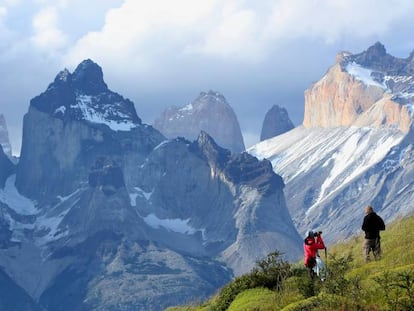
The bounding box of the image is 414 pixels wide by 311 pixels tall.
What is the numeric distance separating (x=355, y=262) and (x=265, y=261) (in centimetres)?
453

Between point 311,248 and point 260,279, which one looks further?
point 311,248

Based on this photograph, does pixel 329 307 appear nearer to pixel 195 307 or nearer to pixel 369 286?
pixel 369 286

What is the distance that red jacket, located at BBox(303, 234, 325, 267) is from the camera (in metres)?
35.1

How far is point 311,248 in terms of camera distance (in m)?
35.6

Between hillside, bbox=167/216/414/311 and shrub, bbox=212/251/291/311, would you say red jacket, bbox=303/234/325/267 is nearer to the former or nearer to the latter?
hillside, bbox=167/216/414/311

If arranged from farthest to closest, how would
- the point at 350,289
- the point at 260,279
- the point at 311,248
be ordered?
1. the point at 311,248
2. the point at 260,279
3. the point at 350,289

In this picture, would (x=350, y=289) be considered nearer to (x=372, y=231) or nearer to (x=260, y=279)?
(x=260, y=279)

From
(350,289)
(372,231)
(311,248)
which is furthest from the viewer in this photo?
(372,231)

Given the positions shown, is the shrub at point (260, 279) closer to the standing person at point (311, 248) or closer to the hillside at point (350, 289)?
the hillside at point (350, 289)

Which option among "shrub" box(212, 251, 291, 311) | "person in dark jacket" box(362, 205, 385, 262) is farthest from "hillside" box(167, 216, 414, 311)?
"person in dark jacket" box(362, 205, 385, 262)

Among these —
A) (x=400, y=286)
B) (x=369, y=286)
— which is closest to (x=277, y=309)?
(x=369, y=286)

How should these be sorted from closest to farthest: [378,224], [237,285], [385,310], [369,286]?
1. [385,310]
2. [369,286]
3. [237,285]
4. [378,224]

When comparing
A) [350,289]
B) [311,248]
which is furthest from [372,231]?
[350,289]

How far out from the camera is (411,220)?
46.4 meters
